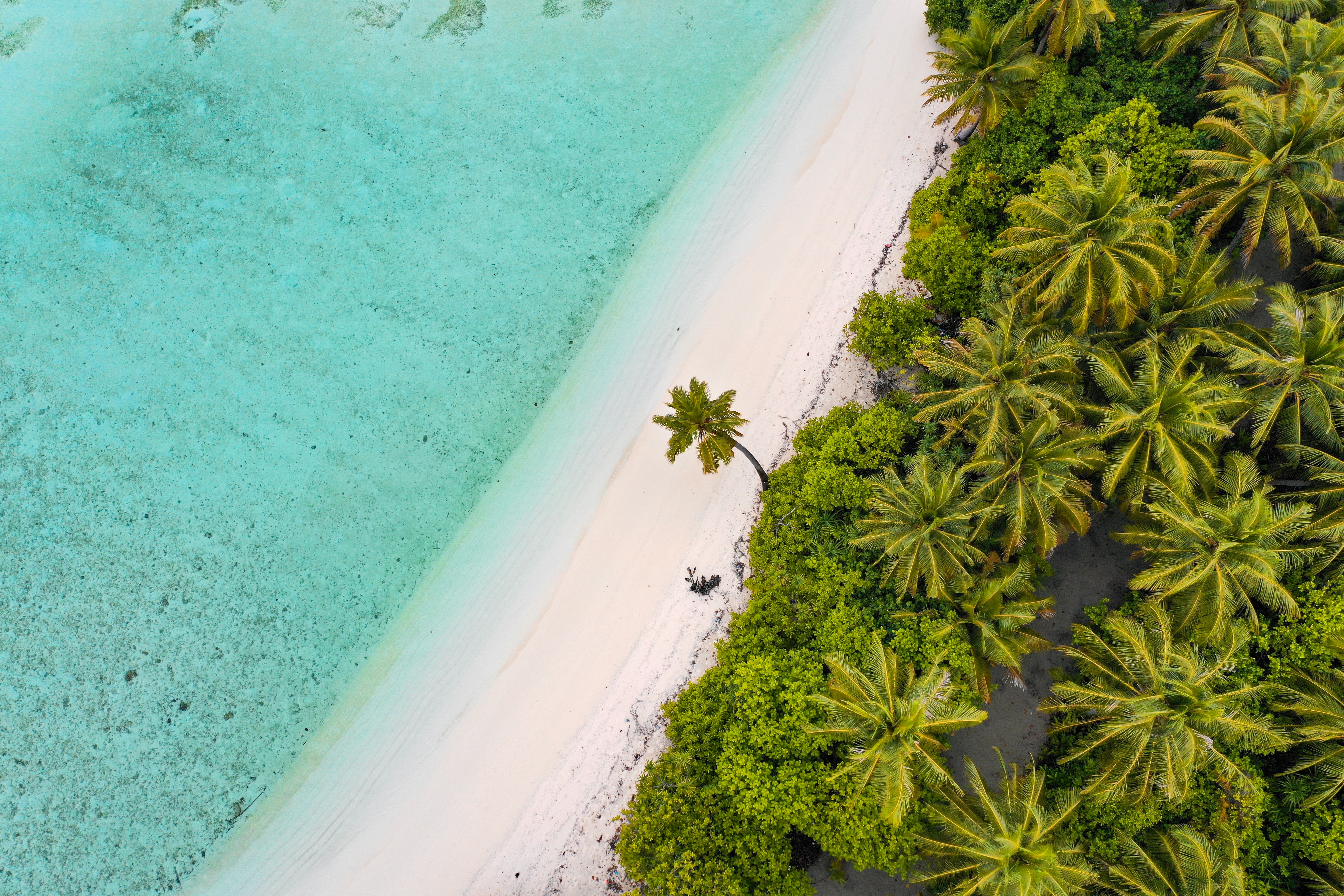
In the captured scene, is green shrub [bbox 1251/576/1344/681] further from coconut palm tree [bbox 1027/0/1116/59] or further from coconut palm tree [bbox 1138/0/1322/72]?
coconut palm tree [bbox 1027/0/1116/59]

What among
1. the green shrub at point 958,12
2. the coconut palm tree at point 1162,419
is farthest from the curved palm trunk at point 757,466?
the green shrub at point 958,12

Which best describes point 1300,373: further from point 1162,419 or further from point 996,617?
point 996,617

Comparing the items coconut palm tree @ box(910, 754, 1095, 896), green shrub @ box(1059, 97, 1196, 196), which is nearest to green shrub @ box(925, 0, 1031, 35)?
green shrub @ box(1059, 97, 1196, 196)

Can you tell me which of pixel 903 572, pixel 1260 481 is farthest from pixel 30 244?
pixel 1260 481

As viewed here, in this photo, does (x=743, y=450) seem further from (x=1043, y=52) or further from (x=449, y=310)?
(x=1043, y=52)

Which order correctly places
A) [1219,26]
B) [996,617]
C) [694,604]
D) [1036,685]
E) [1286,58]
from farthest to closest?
[694,604]
[1219,26]
[1036,685]
[1286,58]
[996,617]

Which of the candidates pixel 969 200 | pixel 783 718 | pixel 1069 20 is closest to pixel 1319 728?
pixel 783 718
